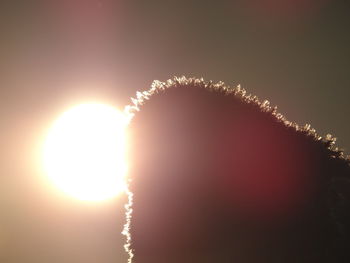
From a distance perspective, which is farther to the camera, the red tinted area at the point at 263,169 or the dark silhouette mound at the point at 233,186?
the red tinted area at the point at 263,169

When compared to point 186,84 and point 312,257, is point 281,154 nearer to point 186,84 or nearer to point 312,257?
point 312,257

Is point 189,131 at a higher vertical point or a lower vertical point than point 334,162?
higher

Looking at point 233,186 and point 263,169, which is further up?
point 263,169

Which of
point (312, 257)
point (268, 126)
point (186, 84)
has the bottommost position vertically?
point (312, 257)

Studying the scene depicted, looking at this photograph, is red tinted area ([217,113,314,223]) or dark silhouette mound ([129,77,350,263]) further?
red tinted area ([217,113,314,223])

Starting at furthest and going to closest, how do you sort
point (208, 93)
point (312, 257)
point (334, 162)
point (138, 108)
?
point (138, 108) < point (208, 93) < point (334, 162) < point (312, 257)

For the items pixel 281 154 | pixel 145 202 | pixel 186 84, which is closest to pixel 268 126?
pixel 281 154

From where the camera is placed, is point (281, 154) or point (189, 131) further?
point (189, 131)

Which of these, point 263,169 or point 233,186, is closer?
point 233,186
